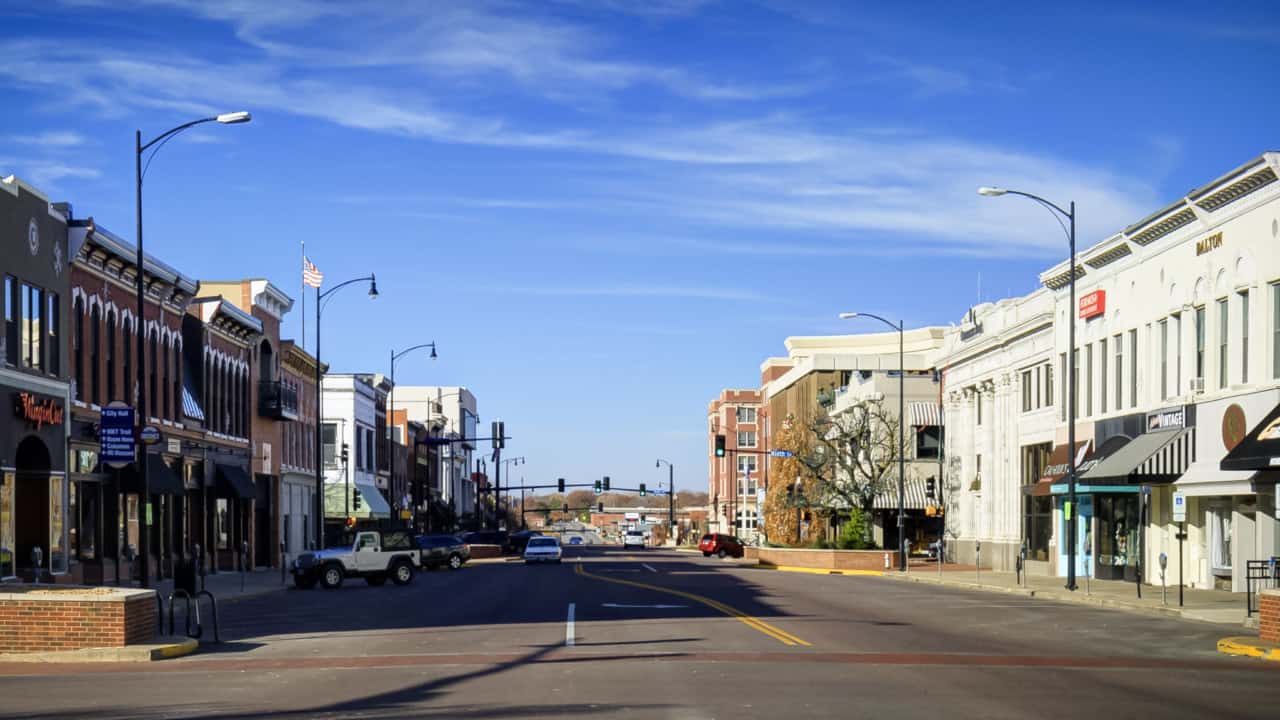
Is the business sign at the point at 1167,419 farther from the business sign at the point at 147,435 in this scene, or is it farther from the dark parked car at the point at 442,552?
the dark parked car at the point at 442,552

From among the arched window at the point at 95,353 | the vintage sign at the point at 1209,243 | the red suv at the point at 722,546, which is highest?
the vintage sign at the point at 1209,243

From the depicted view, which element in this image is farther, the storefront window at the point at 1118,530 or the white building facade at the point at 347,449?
the white building facade at the point at 347,449

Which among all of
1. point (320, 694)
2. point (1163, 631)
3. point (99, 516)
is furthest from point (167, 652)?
point (99, 516)

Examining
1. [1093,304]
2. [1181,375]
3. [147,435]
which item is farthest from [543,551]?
[147,435]

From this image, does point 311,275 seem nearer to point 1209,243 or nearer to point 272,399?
point 272,399

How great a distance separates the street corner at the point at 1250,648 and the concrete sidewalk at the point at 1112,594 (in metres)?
6.65

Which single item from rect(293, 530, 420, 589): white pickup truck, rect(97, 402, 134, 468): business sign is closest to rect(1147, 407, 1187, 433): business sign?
rect(293, 530, 420, 589): white pickup truck

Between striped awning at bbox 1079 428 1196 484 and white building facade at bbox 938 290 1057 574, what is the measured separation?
943cm

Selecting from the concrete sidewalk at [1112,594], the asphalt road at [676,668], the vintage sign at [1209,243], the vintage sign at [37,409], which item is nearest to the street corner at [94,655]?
the asphalt road at [676,668]

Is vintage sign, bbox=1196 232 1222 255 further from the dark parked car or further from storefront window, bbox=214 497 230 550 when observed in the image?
the dark parked car

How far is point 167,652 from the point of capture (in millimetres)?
23141

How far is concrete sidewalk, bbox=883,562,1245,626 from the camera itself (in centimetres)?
3450

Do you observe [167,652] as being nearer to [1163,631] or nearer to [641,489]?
[1163,631]

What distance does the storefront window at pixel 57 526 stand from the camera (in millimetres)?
42844
